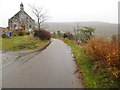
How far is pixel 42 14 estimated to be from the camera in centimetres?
3284

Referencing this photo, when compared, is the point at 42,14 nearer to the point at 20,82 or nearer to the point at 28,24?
the point at 28,24

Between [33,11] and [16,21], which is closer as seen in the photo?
[33,11]

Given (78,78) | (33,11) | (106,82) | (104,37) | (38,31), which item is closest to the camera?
(106,82)

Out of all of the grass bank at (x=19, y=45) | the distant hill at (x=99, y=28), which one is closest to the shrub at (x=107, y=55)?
the distant hill at (x=99, y=28)

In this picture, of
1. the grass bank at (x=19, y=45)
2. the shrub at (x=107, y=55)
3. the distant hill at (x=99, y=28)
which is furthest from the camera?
the grass bank at (x=19, y=45)

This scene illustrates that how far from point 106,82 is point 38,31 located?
19817 mm

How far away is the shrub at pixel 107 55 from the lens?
4168 mm

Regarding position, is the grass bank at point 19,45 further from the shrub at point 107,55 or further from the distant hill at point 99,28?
the shrub at point 107,55

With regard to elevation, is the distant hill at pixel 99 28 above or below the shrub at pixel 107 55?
above

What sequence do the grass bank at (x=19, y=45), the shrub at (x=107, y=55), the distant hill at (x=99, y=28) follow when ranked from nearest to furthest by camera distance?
the shrub at (x=107, y=55) < the distant hill at (x=99, y=28) < the grass bank at (x=19, y=45)

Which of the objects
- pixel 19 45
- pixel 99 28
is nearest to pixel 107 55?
pixel 19 45

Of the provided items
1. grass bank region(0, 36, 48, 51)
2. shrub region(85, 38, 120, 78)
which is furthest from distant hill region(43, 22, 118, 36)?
grass bank region(0, 36, 48, 51)

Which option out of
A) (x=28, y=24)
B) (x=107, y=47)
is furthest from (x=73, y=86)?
(x=28, y=24)

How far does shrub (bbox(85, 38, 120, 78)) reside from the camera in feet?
13.7
